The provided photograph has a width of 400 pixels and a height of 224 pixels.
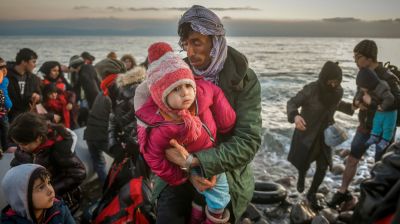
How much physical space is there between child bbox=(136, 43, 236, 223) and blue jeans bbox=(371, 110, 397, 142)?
11.4 feet

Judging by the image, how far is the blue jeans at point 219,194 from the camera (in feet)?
6.29

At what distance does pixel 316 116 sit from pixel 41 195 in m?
3.84

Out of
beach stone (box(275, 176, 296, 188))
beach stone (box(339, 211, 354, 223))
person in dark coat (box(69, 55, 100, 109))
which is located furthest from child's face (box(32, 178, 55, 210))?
person in dark coat (box(69, 55, 100, 109))

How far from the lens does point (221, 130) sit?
1.94 m

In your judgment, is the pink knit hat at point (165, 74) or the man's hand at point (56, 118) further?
the man's hand at point (56, 118)

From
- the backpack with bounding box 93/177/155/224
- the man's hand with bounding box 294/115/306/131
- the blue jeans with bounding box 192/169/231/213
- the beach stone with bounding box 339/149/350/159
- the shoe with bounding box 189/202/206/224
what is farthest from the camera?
the beach stone with bounding box 339/149/350/159

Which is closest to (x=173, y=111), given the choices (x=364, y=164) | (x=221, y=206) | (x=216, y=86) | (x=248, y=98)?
(x=216, y=86)

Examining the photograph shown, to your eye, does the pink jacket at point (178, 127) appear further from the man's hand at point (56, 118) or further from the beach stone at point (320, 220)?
the man's hand at point (56, 118)

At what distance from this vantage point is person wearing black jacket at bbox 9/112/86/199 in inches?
124

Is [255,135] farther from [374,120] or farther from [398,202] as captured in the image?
[374,120]

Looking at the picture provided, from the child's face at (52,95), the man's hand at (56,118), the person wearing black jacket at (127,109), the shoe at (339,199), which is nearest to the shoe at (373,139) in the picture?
the shoe at (339,199)

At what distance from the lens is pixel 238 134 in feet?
6.15

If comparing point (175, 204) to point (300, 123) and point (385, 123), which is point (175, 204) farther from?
point (385, 123)

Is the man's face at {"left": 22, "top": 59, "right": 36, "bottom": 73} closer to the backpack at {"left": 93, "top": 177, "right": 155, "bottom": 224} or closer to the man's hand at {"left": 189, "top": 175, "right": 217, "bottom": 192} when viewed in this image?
the backpack at {"left": 93, "top": 177, "right": 155, "bottom": 224}
